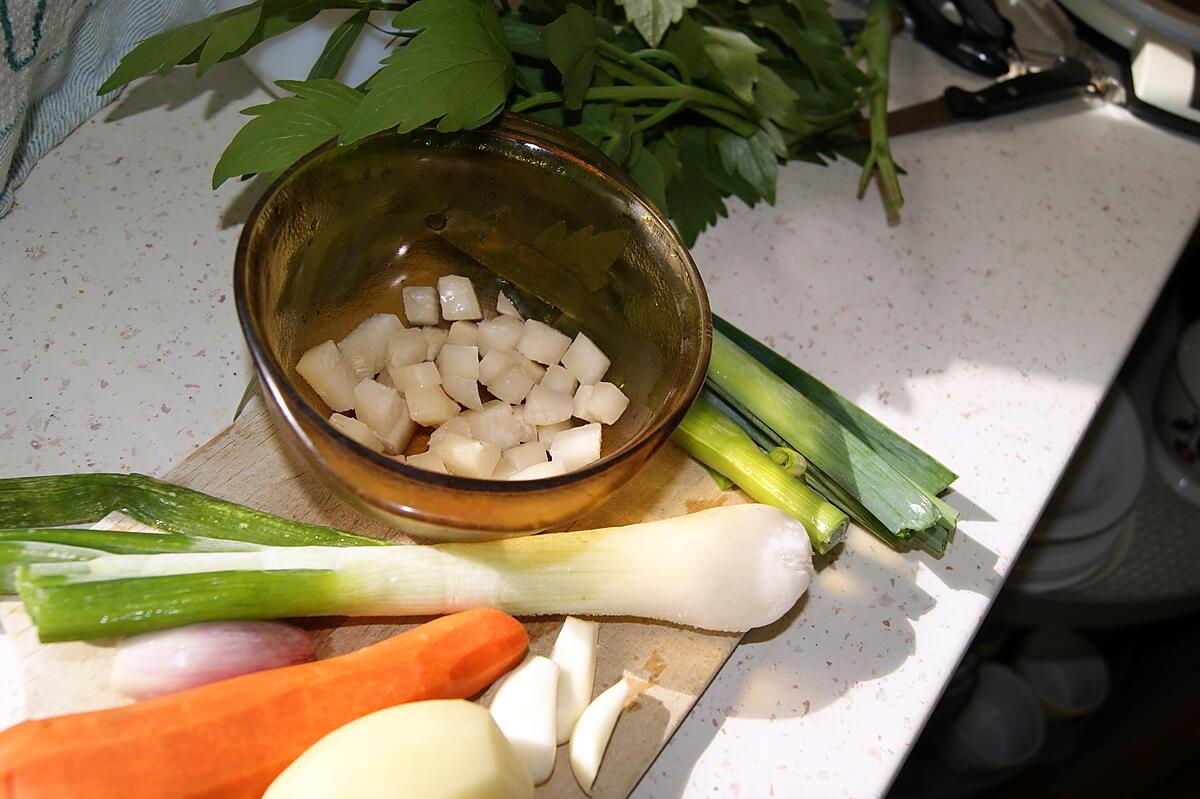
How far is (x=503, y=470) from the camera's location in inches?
35.0

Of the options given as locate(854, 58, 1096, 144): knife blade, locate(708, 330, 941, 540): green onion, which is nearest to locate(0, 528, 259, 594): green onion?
locate(708, 330, 941, 540): green onion

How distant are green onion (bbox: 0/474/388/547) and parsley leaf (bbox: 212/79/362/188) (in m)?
0.26

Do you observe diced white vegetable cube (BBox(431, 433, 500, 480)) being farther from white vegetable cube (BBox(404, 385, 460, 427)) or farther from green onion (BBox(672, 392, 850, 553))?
green onion (BBox(672, 392, 850, 553))

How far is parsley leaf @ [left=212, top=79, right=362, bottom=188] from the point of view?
855mm

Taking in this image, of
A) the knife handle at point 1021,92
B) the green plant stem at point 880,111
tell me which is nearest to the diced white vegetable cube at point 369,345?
the green plant stem at point 880,111

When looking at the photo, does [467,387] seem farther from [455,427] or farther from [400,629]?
[400,629]

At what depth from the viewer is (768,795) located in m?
0.83

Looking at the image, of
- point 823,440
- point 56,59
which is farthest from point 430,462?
point 56,59

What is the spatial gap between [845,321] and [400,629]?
0.66m

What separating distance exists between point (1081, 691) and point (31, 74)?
1.79 m

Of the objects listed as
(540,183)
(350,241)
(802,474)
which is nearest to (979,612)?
(802,474)

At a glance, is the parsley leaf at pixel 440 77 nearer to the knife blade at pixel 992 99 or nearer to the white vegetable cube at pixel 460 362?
the white vegetable cube at pixel 460 362

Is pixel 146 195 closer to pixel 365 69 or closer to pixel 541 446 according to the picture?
pixel 365 69

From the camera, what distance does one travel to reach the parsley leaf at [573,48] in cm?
97
